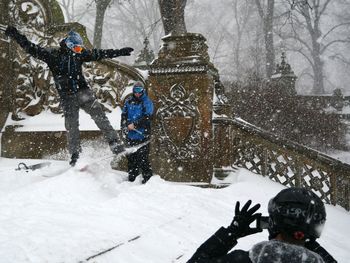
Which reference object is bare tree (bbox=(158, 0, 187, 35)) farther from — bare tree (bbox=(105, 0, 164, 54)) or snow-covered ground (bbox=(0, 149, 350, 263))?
bare tree (bbox=(105, 0, 164, 54))

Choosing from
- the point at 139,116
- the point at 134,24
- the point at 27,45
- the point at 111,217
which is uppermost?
the point at 134,24

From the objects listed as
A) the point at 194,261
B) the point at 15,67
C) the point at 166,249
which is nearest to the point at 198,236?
the point at 166,249

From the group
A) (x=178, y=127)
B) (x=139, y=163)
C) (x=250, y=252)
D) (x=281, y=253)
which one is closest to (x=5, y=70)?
(x=139, y=163)

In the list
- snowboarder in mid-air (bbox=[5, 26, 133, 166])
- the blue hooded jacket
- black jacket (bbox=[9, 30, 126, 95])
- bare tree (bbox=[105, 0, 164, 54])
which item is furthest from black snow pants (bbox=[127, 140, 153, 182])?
bare tree (bbox=[105, 0, 164, 54])

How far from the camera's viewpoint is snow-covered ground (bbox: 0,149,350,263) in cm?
310

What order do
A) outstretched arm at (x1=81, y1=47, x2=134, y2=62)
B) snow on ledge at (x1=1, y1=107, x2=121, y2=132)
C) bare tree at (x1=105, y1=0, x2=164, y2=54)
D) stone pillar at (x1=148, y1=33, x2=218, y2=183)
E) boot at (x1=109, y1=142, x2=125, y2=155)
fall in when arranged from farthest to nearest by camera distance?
bare tree at (x1=105, y1=0, x2=164, y2=54), snow on ledge at (x1=1, y1=107, x2=121, y2=132), stone pillar at (x1=148, y1=33, x2=218, y2=183), boot at (x1=109, y1=142, x2=125, y2=155), outstretched arm at (x1=81, y1=47, x2=134, y2=62)

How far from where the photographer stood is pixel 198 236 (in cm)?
411

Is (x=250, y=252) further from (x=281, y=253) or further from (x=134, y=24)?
(x=134, y=24)

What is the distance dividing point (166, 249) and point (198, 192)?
7.78 ft

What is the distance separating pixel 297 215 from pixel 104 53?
187 inches

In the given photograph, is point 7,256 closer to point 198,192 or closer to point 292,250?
point 292,250

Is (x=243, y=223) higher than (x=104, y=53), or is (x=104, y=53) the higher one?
(x=104, y=53)

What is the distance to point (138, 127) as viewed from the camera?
6250mm

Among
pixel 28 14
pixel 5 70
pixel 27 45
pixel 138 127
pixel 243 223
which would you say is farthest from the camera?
pixel 28 14
